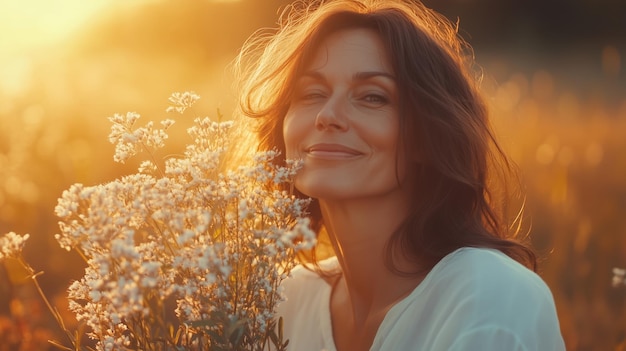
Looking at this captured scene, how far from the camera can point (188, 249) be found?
163cm

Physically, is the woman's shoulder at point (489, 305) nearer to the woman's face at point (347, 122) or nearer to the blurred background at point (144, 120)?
the woman's face at point (347, 122)

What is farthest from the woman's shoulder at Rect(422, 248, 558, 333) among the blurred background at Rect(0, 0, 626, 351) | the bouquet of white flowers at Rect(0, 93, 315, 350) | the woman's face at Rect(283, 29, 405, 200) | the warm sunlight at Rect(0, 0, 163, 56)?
the warm sunlight at Rect(0, 0, 163, 56)

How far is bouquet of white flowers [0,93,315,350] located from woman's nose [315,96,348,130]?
488 millimetres

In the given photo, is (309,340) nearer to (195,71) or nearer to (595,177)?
(595,177)

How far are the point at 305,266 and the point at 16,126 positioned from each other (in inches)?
120

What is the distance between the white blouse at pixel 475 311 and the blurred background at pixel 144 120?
0.80 m

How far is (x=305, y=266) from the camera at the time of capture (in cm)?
303

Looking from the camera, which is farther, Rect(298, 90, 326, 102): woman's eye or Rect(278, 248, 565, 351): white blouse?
Rect(298, 90, 326, 102): woman's eye

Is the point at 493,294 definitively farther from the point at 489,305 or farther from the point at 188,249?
the point at 188,249

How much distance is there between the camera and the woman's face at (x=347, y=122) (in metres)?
2.35

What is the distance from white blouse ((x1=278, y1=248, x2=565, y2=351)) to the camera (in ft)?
6.46

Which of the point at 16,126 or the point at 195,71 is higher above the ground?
the point at 195,71

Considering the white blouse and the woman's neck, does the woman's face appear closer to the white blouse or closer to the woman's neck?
the woman's neck

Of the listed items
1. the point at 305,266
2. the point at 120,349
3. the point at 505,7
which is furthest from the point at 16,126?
the point at 505,7
